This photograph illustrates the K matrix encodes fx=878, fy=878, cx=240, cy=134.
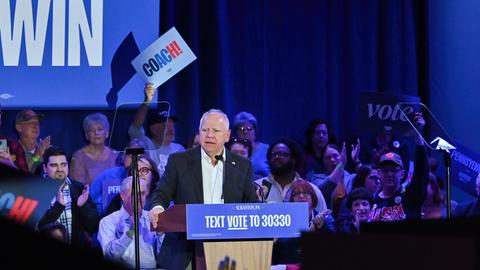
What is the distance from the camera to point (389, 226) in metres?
1.63

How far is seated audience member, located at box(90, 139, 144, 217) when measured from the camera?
6.59 metres

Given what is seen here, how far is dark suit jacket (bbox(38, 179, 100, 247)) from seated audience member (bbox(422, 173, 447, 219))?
2645 millimetres

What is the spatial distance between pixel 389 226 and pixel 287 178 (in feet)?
17.0

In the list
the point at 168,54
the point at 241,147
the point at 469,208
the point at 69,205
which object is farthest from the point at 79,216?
the point at 469,208

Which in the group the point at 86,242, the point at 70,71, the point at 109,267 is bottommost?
the point at 86,242

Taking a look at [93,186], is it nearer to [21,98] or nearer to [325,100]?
[21,98]

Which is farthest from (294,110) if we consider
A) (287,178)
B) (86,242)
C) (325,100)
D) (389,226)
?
(389,226)

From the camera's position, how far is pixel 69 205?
630cm

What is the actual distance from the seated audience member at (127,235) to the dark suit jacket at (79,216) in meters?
0.22

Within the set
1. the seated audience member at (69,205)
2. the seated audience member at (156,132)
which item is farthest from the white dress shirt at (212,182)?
the seated audience member at (156,132)

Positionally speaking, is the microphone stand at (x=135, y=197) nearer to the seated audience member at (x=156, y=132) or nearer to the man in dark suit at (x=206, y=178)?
the man in dark suit at (x=206, y=178)

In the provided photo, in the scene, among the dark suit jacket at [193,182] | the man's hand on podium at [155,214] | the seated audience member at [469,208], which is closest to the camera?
the man's hand on podium at [155,214]

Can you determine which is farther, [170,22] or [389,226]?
[170,22]

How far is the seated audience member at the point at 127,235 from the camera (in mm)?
5816
